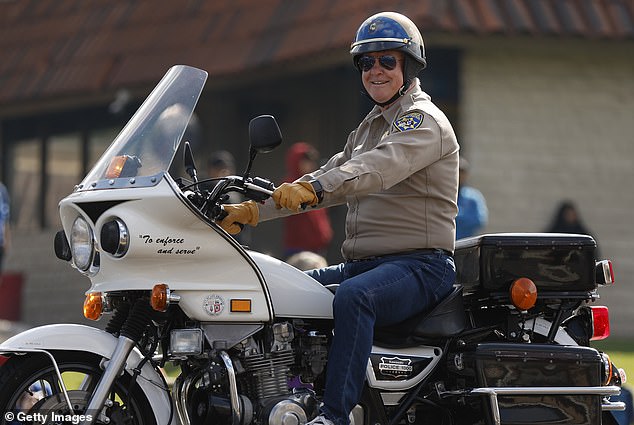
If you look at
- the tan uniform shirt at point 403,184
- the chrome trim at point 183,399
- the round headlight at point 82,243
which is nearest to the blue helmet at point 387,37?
the tan uniform shirt at point 403,184

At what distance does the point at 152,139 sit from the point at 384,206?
42.8 inches

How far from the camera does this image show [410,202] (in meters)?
6.52

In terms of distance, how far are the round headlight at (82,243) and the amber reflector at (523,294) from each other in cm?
183

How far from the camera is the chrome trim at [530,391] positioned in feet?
20.7

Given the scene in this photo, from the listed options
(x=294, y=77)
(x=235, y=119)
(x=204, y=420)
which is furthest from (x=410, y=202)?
(x=235, y=119)

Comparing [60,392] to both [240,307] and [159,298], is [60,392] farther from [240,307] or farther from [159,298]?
[240,307]

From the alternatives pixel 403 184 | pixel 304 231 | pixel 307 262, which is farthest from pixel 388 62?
pixel 304 231

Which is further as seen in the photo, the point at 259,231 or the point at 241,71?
the point at 259,231

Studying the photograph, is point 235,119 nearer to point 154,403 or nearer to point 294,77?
point 294,77

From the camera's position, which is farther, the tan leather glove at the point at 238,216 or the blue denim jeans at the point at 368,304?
the tan leather glove at the point at 238,216

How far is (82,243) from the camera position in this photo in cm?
601

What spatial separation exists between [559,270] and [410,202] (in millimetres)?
745

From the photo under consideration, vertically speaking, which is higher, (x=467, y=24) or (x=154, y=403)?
(x=467, y=24)

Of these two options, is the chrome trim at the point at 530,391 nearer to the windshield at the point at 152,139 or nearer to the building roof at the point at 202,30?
the windshield at the point at 152,139
